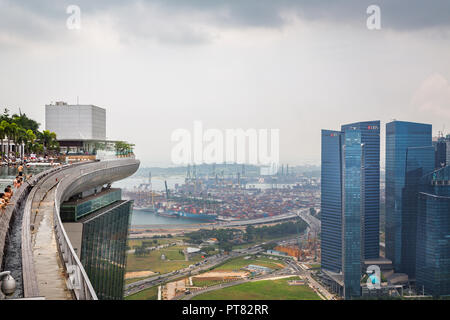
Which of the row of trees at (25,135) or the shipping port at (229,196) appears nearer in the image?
the row of trees at (25,135)

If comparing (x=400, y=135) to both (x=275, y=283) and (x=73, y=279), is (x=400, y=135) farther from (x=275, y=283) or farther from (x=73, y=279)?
(x=73, y=279)

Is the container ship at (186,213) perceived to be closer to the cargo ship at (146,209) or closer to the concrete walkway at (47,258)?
the cargo ship at (146,209)

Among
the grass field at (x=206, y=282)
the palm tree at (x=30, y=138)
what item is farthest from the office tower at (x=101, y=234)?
the palm tree at (x=30, y=138)

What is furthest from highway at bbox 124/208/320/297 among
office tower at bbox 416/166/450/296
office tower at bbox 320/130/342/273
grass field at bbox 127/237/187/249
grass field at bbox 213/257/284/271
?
office tower at bbox 416/166/450/296

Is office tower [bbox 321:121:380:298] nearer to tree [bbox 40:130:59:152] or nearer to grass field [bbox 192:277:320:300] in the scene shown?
grass field [bbox 192:277:320:300]

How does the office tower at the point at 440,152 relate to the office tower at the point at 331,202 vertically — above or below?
above

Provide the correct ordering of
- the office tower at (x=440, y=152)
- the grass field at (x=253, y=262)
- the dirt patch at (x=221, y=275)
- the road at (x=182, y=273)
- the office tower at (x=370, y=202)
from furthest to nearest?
the office tower at (x=370, y=202) < the grass field at (x=253, y=262) < the office tower at (x=440, y=152) < the road at (x=182, y=273) < the dirt patch at (x=221, y=275)
